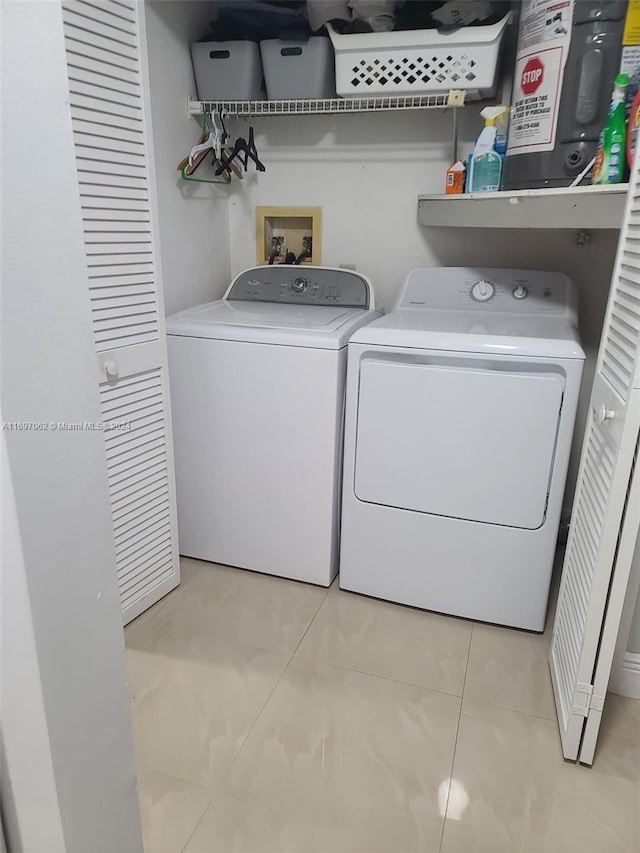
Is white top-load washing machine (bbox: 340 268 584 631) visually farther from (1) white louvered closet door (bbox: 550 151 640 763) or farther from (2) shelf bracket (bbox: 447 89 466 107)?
(2) shelf bracket (bbox: 447 89 466 107)

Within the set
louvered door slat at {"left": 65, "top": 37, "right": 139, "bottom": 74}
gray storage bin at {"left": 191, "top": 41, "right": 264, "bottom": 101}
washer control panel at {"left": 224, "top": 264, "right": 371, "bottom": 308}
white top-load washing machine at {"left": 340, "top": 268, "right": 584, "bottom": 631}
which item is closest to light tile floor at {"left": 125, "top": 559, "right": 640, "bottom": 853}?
white top-load washing machine at {"left": 340, "top": 268, "right": 584, "bottom": 631}

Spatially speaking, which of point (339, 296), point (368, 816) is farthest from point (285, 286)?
point (368, 816)

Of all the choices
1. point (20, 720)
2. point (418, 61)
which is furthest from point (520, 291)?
point (20, 720)

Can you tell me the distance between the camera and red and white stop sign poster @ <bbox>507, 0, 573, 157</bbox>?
1700 millimetres

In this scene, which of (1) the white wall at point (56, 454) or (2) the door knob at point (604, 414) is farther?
(2) the door knob at point (604, 414)

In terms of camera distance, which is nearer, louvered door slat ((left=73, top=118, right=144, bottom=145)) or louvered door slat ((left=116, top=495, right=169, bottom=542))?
louvered door slat ((left=73, top=118, right=144, bottom=145))

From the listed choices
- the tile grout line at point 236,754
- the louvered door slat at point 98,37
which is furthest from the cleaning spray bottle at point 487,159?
the tile grout line at point 236,754

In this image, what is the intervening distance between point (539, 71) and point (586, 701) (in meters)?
1.72

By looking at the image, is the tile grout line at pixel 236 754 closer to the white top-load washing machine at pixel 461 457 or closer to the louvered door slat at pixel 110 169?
the white top-load washing machine at pixel 461 457

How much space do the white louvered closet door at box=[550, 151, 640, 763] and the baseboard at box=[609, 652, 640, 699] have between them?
0.67ft

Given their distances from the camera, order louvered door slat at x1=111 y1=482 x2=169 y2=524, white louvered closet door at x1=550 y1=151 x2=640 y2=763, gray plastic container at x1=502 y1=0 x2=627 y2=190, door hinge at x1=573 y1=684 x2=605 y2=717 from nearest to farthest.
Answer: white louvered closet door at x1=550 y1=151 x2=640 y2=763
door hinge at x1=573 y1=684 x2=605 y2=717
gray plastic container at x1=502 y1=0 x2=627 y2=190
louvered door slat at x1=111 y1=482 x2=169 y2=524

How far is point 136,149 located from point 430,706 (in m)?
1.74

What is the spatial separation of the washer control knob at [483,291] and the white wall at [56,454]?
1752mm

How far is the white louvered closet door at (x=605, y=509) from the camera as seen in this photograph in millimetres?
1260
